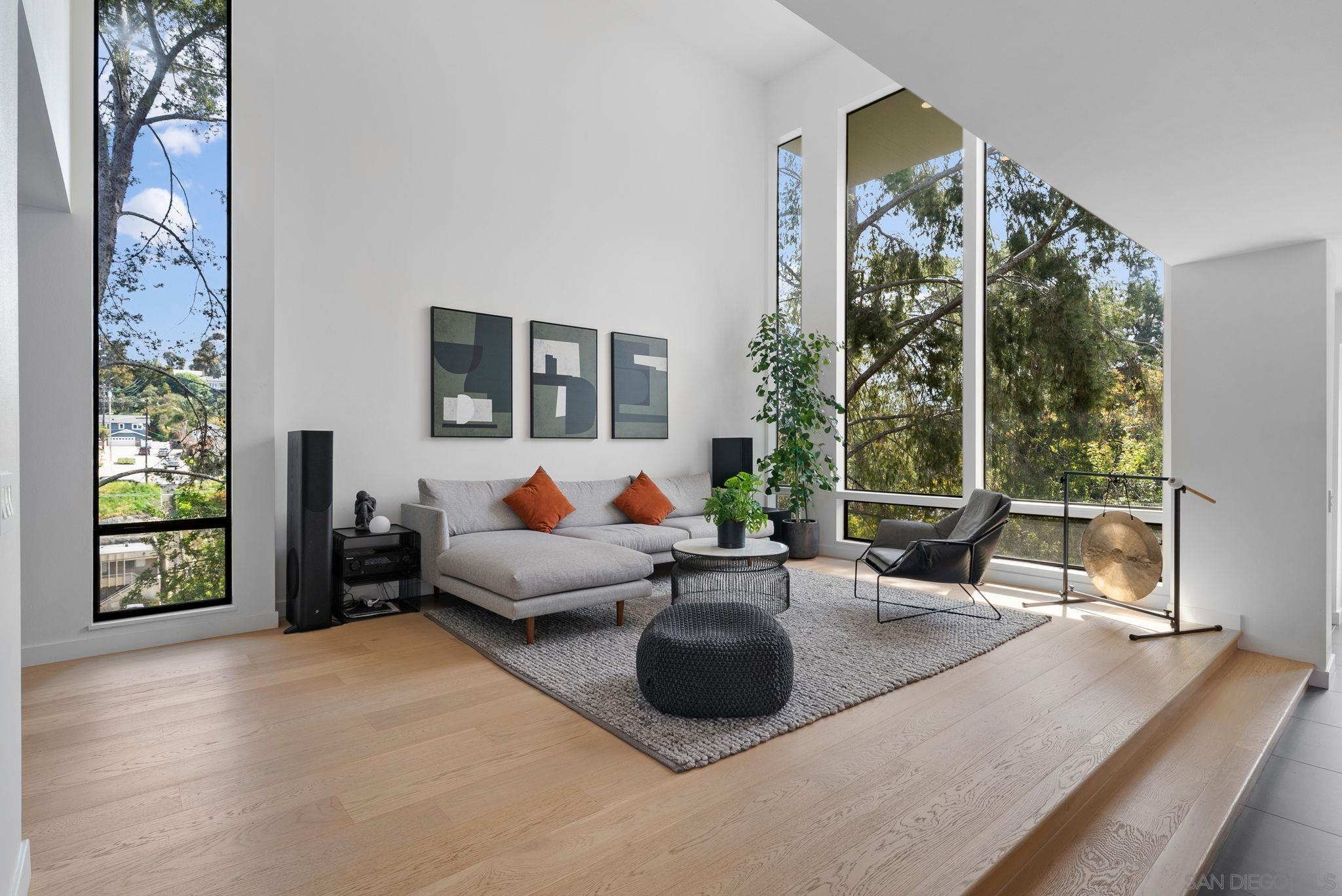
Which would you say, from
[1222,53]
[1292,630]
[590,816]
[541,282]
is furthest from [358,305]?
[1292,630]

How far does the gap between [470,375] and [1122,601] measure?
485cm

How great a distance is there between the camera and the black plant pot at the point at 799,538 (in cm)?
660

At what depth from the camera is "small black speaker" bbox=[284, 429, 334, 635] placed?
411 centimetres

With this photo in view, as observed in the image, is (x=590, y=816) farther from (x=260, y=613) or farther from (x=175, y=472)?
(x=175, y=472)

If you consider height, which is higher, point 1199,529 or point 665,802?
point 1199,529

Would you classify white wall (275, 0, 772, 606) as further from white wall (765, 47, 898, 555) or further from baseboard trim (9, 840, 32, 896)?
baseboard trim (9, 840, 32, 896)

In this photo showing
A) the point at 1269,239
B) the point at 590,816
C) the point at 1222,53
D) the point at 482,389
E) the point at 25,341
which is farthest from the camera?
the point at 482,389

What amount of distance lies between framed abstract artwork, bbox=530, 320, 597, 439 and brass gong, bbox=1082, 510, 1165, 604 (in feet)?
12.8

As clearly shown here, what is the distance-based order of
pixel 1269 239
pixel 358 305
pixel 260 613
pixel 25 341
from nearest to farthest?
pixel 25 341, pixel 1269 239, pixel 260 613, pixel 358 305

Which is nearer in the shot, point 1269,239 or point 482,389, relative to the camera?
point 1269,239

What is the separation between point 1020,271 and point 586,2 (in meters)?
4.35

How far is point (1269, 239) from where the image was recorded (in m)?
3.85

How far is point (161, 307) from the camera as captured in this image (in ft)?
13.2

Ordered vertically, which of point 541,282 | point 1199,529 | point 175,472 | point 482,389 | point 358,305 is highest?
point 541,282
